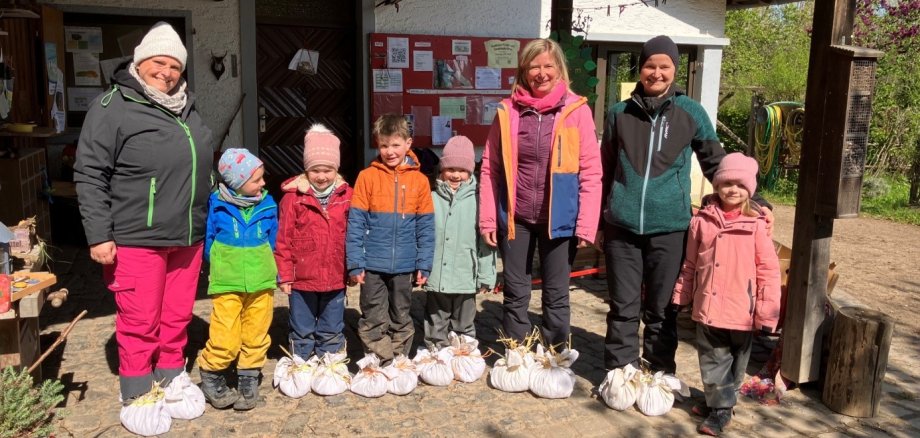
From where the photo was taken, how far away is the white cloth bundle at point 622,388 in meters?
3.70

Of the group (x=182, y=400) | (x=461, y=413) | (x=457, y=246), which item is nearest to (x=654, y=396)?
(x=461, y=413)

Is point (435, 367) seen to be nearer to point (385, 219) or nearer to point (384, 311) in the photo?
point (384, 311)

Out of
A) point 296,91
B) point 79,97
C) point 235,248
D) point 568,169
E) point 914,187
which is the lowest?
point 914,187

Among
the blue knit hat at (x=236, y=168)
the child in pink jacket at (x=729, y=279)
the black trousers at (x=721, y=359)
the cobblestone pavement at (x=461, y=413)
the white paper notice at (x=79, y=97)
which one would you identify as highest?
the white paper notice at (x=79, y=97)

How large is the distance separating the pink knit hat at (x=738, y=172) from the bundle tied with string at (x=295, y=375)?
7.25 feet

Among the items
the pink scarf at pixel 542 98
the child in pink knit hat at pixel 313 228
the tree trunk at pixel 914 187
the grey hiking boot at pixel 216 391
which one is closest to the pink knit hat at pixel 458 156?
the pink scarf at pixel 542 98

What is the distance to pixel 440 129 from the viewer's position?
8.62 m

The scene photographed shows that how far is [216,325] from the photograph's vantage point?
3.55 metres

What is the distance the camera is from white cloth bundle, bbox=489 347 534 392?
12.8 ft

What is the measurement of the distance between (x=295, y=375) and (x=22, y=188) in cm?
265

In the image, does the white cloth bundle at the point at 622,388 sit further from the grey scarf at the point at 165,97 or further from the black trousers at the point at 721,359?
the grey scarf at the point at 165,97

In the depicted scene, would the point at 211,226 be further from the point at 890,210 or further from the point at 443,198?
the point at 890,210

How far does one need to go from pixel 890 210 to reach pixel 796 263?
789cm

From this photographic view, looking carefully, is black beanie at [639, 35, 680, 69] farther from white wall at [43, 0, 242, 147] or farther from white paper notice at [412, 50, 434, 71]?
white wall at [43, 0, 242, 147]
